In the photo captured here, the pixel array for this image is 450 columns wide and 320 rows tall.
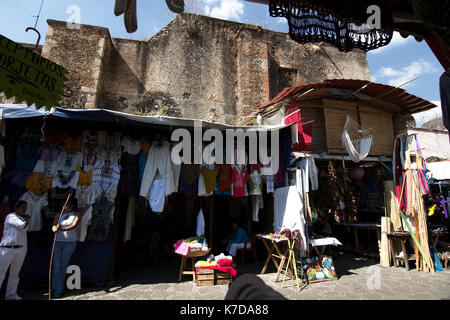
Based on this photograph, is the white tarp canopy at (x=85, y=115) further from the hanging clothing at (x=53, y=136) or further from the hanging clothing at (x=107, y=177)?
the hanging clothing at (x=107, y=177)

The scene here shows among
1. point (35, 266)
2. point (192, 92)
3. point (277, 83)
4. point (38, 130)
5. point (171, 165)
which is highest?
point (277, 83)

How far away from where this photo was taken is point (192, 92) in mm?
10727

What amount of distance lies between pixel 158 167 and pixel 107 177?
3.45 feet

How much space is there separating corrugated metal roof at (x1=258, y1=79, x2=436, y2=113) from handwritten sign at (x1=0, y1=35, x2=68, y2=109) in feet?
16.8

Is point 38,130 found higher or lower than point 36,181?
higher

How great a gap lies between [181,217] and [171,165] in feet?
14.1

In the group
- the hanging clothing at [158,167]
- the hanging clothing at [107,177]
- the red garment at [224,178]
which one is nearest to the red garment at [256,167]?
the red garment at [224,178]

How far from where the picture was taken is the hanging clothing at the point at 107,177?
4742mm

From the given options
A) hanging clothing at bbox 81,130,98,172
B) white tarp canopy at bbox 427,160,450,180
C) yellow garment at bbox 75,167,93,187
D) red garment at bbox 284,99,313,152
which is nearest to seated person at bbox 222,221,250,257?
red garment at bbox 284,99,313,152

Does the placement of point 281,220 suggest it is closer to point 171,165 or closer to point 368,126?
point 171,165

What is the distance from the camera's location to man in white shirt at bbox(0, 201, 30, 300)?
3.75 metres

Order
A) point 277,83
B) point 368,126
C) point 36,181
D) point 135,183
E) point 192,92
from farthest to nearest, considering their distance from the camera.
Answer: point 277,83, point 192,92, point 368,126, point 135,183, point 36,181

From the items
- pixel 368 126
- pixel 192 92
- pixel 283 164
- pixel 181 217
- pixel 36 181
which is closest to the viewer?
pixel 36 181
